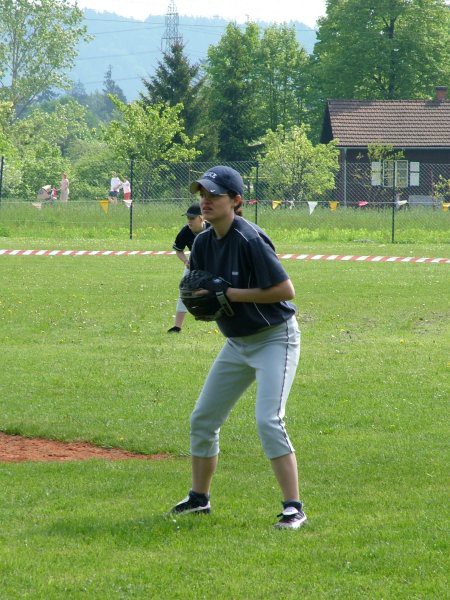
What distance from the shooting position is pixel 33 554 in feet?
18.7

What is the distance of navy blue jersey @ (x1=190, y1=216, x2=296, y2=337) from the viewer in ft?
20.0

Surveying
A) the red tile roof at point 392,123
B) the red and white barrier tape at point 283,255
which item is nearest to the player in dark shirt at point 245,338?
the red and white barrier tape at point 283,255

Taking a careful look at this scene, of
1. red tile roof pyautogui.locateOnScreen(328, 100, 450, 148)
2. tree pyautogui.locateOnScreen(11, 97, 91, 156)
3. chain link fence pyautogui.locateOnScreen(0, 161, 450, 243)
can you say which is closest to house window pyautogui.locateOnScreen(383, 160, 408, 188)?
red tile roof pyautogui.locateOnScreen(328, 100, 450, 148)

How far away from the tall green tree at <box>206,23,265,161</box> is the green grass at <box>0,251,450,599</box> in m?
48.7

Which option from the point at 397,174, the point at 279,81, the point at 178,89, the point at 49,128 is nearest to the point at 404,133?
the point at 397,174

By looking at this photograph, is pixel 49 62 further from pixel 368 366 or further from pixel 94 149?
pixel 368 366

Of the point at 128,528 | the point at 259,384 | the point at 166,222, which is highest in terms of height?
the point at 259,384

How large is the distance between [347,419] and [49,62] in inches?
3315

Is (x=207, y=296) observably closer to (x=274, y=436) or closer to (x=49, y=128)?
(x=274, y=436)

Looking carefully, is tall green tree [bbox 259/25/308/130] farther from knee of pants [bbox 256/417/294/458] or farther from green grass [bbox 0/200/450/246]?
knee of pants [bbox 256/417/294/458]

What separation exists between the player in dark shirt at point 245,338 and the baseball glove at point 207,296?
0.05 m

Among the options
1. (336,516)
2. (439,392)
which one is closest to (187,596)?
(336,516)

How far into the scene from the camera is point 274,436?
20.0 feet

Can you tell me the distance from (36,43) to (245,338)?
8620 cm
